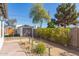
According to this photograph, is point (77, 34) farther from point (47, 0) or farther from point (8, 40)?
point (8, 40)

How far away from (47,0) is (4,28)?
0.91 meters

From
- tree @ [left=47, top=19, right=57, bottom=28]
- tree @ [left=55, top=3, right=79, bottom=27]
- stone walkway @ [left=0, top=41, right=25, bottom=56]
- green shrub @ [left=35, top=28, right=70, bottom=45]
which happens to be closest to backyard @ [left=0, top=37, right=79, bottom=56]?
stone walkway @ [left=0, top=41, right=25, bottom=56]

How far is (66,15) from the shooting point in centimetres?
482

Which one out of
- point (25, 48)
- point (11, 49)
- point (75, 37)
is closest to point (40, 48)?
point (25, 48)

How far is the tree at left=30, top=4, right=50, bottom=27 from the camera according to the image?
481 cm

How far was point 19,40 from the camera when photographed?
4.86 meters

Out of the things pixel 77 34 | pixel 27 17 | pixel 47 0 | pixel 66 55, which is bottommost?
pixel 66 55

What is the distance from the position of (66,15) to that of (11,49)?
114 centimetres

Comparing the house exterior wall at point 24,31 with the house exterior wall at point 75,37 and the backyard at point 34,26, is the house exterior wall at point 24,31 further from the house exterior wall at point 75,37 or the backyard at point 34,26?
the house exterior wall at point 75,37

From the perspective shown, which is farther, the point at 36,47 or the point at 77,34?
the point at 77,34

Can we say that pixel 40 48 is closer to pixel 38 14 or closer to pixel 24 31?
pixel 24 31

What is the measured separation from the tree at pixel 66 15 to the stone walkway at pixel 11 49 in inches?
34.1

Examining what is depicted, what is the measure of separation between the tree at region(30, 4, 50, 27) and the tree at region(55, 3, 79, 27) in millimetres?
194

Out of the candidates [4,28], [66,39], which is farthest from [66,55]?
[4,28]
